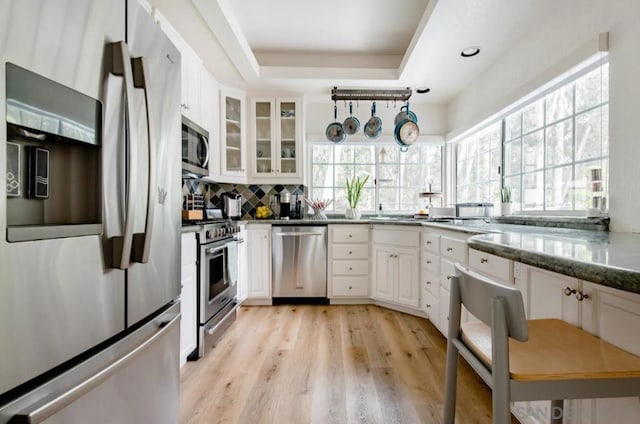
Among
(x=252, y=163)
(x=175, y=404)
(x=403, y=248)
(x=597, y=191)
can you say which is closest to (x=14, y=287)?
(x=175, y=404)

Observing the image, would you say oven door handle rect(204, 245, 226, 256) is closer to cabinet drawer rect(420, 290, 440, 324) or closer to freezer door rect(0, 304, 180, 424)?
freezer door rect(0, 304, 180, 424)

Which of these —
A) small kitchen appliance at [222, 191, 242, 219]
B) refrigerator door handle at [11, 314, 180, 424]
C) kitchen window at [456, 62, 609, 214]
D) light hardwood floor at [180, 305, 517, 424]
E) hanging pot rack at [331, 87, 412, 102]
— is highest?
hanging pot rack at [331, 87, 412, 102]

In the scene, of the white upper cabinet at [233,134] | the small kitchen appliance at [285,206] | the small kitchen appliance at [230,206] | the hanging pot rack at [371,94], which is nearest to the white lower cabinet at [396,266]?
the small kitchen appliance at [285,206]

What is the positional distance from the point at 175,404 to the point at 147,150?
0.93 metres

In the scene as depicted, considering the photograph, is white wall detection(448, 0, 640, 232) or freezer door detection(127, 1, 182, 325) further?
→ white wall detection(448, 0, 640, 232)

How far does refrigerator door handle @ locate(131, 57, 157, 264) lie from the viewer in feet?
2.82

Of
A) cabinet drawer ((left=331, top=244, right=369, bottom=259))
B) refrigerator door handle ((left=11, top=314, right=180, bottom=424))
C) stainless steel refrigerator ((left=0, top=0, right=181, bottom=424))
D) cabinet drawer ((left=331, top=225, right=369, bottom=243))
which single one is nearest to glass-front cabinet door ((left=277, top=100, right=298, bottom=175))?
cabinet drawer ((left=331, top=225, right=369, bottom=243))

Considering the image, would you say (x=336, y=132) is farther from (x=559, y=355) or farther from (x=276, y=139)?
(x=559, y=355)

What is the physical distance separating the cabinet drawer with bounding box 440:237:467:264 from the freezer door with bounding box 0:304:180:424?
1664 mm

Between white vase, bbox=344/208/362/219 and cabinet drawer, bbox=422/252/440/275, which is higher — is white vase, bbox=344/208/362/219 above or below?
above

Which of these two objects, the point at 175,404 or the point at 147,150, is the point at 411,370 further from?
the point at 147,150

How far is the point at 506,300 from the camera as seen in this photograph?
24.3 inches

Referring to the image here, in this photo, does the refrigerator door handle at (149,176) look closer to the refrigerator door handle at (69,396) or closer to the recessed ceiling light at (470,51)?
the refrigerator door handle at (69,396)

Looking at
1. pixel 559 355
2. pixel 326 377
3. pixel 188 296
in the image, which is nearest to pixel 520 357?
pixel 559 355
